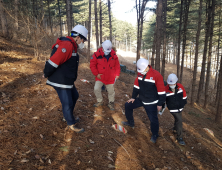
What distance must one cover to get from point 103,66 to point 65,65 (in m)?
1.84

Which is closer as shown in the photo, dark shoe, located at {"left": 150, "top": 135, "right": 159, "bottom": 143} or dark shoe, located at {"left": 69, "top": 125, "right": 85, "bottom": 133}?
dark shoe, located at {"left": 69, "top": 125, "right": 85, "bottom": 133}

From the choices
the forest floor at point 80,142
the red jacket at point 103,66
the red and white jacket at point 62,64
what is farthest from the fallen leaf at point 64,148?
the red jacket at point 103,66

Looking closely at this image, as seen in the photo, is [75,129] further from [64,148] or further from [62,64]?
[62,64]

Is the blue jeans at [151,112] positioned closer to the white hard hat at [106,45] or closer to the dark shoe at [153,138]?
the dark shoe at [153,138]

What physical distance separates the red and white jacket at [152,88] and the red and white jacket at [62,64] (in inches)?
75.1

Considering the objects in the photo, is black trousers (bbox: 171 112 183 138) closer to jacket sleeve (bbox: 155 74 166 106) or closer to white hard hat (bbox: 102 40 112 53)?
jacket sleeve (bbox: 155 74 166 106)

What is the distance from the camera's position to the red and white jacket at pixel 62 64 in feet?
9.66

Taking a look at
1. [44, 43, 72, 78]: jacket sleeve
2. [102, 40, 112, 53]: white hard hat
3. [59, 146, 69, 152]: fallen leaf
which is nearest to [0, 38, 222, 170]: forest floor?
[59, 146, 69, 152]: fallen leaf

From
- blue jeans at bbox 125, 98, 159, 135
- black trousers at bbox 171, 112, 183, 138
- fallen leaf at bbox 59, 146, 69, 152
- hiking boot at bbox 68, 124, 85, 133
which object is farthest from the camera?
black trousers at bbox 171, 112, 183, 138

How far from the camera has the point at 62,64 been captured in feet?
10.5

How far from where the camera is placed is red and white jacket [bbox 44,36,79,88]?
2945mm

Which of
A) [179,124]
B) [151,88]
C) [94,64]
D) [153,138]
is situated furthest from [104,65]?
[179,124]

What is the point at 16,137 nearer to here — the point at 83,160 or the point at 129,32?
the point at 83,160

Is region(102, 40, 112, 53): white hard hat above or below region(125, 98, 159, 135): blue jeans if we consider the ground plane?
above
